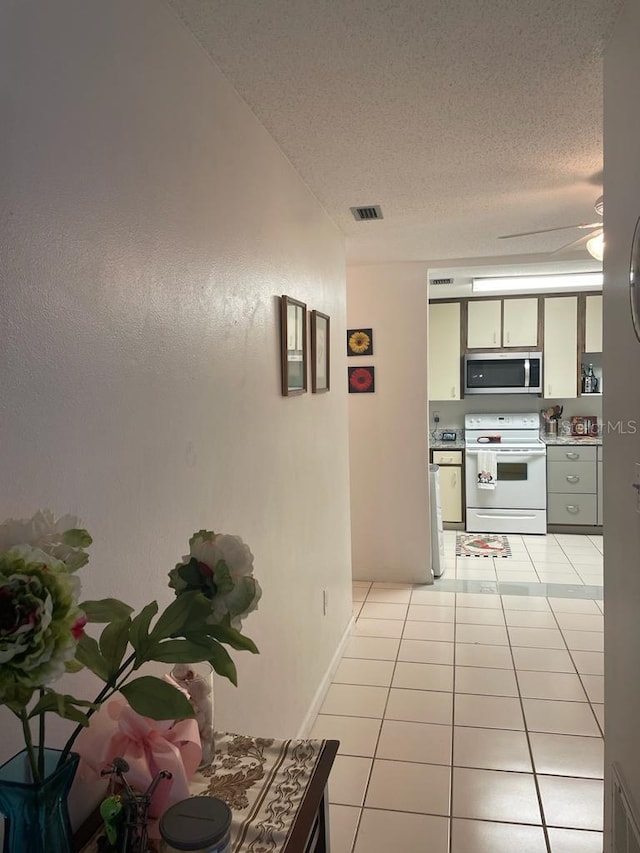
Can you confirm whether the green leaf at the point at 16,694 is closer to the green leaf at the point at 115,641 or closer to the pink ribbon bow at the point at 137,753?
the green leaf at the point at 115,641

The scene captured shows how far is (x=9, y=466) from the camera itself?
1021 mm

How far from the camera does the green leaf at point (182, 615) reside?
81 centimetres

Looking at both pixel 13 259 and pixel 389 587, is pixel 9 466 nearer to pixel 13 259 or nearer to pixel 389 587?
pixel 13 259

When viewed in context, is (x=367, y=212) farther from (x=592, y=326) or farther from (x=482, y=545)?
(x=592, y=326)

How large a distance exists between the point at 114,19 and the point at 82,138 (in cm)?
32

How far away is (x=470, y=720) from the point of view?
2941 mm

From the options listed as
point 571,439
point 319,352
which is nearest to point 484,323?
point 571,439

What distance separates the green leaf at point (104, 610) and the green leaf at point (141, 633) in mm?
23

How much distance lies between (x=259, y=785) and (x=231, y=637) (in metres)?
0.62

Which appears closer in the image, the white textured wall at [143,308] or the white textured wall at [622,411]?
the white textured wall at [143,308]

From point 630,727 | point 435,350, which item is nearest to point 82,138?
point 630,727

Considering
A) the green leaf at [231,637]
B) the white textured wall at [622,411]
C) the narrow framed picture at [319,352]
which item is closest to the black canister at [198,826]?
the green leaf at [231,637]

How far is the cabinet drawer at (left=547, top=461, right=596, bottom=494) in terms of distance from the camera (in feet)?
20.1

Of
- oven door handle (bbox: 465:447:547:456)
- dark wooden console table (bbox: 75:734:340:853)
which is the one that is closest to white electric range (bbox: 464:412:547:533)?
oven door handle (bbox: 465:447:547:456)
